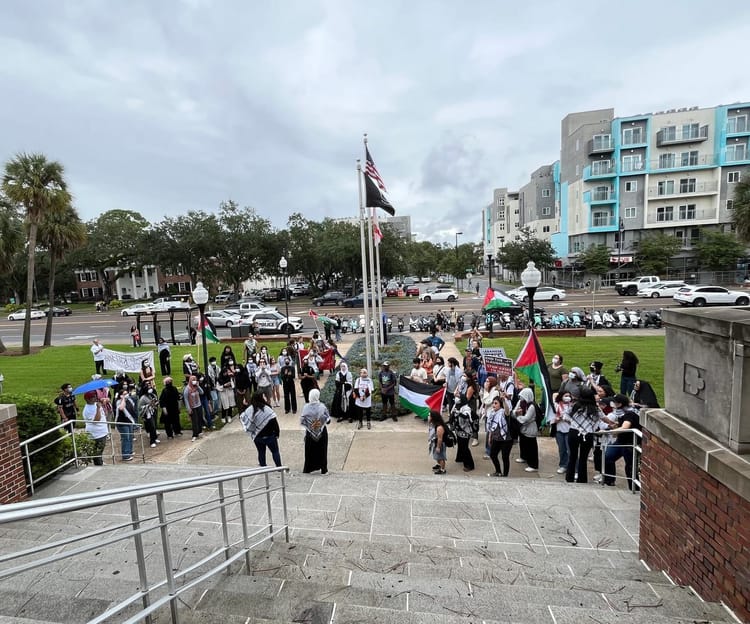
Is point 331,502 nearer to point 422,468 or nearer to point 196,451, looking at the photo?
point 422,468

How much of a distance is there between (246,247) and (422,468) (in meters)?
48.6

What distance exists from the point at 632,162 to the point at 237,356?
5361 cm

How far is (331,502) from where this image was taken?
6.40 meters

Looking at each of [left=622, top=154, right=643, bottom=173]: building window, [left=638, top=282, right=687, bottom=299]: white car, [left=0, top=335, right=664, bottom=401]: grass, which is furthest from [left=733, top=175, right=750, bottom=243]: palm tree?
[left=622, top=154, right=643, bottom=173]: building window

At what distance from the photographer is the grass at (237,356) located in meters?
15.0

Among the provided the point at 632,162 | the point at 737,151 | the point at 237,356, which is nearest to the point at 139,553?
the point at 237,356

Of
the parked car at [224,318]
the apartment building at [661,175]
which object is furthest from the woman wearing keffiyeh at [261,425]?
the apartment building at [661,175]

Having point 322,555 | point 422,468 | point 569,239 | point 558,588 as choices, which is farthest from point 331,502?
point 569,239

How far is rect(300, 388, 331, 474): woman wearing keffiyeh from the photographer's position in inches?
297

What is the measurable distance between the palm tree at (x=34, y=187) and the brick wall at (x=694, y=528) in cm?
2675

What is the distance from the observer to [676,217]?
178 feet

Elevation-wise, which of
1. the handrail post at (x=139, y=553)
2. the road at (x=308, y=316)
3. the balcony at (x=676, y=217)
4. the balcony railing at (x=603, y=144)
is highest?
the balcony railing at (x=603, y=144)

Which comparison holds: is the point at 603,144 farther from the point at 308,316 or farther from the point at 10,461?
the point at 10,461

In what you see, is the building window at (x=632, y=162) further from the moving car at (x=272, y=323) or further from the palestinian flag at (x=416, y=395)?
the palestinian flag at (x=416, y=395)
